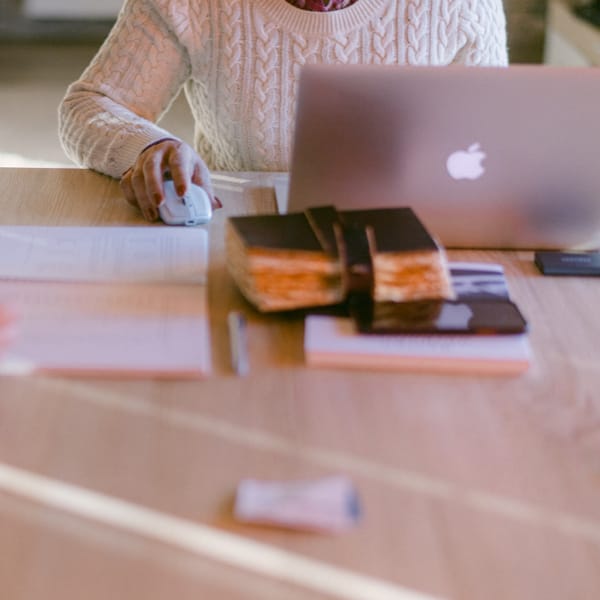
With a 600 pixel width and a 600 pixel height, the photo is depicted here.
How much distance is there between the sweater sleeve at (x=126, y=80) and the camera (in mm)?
1402

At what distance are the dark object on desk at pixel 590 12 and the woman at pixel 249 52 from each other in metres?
1.92

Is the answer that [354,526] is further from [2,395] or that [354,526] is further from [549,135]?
[549,135]

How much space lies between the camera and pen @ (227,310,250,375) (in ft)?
2.91

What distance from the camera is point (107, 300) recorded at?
98cm

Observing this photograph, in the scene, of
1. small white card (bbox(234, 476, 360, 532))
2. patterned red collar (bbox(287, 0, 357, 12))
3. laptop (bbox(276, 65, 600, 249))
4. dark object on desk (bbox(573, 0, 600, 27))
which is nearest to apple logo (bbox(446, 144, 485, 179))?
laptop (bbox(276, 65, 600, 249))

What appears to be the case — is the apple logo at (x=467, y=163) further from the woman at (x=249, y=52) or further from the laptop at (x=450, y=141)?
the woman at (x=249, y=52)

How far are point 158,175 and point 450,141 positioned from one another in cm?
Result: 41

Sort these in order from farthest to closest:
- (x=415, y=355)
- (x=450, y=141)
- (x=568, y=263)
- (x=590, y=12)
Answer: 1. (x=590, y=12)
2. (x=568, y=263)
3. (x=450, y=141)
4. (x=415, y=355)

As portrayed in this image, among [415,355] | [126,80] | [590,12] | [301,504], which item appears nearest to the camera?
[301,504]

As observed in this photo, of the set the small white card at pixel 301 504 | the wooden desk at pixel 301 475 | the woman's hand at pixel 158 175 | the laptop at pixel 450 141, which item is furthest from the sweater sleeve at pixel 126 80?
the small white card at pixel 301 504

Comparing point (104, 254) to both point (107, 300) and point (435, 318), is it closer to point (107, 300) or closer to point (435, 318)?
point (107, 300)

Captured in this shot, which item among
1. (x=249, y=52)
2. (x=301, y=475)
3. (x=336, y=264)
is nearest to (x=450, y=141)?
(x=336, y=264)

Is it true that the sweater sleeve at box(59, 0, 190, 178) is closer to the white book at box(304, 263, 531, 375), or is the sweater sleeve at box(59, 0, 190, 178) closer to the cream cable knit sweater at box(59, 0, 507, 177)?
the cream cable knit sweater at box(59, 0, 507, 177)

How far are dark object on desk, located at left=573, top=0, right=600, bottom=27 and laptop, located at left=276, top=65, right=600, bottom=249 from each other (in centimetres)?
246
